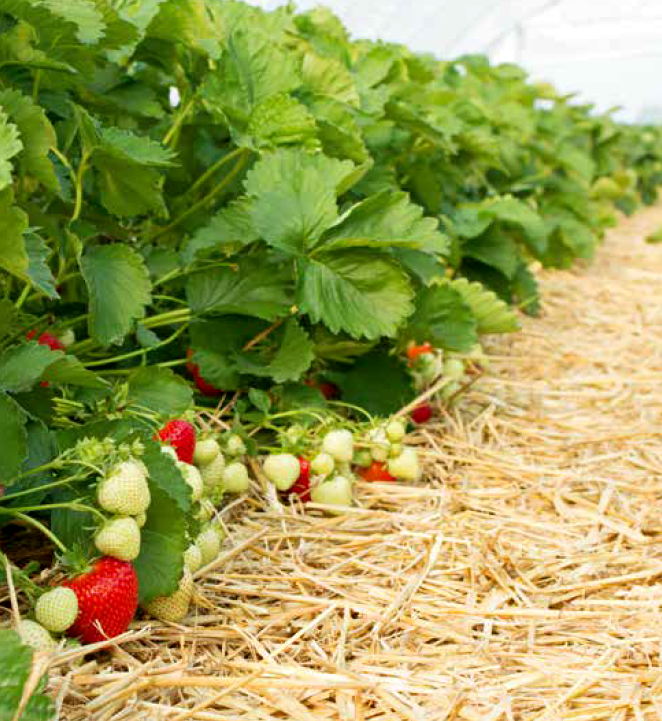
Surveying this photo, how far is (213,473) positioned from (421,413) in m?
0.68

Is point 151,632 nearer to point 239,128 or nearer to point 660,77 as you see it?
point 239,128

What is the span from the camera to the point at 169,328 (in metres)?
1.84

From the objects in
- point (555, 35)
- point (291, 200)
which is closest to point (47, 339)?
point (291, 200)

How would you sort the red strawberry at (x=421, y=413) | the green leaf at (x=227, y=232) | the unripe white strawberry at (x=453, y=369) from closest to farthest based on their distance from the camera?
the green leaf at (x=227, y=232), the red strawberry at (x=421, y=413), the unripe white strawberry at (x=453, y=369)

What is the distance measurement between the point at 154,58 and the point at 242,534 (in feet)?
2.90

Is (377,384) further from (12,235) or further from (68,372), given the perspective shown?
(12,235)

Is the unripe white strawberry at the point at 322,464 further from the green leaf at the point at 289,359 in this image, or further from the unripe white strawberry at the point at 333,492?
the green leaf at the point at 289,359

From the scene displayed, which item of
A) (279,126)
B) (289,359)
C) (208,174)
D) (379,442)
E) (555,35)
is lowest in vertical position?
(555,35)

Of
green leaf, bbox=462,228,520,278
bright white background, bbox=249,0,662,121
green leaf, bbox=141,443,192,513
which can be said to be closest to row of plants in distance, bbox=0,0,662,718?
green leaf, bbox=141,443,192,513

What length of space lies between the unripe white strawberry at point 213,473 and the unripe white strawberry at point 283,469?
129 millimetres

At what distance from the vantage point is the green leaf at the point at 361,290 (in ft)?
5.08

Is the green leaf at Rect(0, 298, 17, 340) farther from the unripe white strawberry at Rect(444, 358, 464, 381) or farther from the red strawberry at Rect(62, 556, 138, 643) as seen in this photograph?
the unripe white strawberry at Rect(444, 358, 464, 381)

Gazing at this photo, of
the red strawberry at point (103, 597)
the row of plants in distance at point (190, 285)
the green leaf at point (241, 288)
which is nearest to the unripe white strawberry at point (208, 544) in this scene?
the row of plants in distance at point (190, 285)

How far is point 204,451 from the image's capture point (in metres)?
1.37
